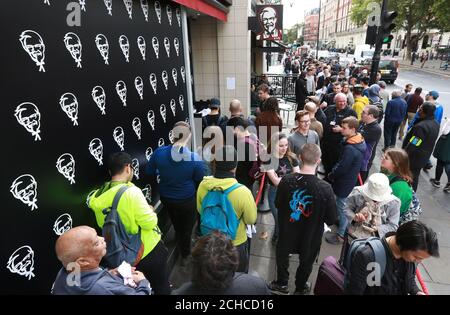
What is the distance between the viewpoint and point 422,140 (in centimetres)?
446

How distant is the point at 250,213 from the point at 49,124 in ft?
5.90

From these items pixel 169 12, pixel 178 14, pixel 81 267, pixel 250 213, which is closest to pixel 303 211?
pixel 250 213

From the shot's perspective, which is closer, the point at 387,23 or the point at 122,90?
the point at 122,90

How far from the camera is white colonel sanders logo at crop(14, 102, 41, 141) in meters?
1.78

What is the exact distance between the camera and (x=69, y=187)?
7.40ft

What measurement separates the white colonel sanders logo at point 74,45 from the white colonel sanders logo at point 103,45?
28cm

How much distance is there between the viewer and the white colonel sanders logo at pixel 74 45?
2.25 m

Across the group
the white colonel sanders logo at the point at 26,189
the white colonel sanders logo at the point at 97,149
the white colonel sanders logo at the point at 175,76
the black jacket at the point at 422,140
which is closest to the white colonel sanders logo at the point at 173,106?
the white colonel sanders logo at the point at 175,76

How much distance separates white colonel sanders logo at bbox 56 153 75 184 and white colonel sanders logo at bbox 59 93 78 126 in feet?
1.01

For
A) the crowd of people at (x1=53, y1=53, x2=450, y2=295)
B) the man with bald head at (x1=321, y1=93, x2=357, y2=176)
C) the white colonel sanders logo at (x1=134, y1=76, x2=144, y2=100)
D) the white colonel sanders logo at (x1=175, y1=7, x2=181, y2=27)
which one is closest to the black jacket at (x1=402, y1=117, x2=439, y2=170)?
the crowd of people at (x1=53, y1=53, x2=450, y2=295)

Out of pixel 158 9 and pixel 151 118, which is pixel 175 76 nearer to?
pixel 158 9

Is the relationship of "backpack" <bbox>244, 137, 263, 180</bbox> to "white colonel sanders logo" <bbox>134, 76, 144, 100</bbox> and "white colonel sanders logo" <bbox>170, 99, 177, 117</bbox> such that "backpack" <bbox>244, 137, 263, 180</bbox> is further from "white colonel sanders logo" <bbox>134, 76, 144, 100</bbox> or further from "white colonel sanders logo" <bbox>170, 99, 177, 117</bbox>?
"white colonel sanders logo" <bbox>170, 99, 177, 117</bbox>

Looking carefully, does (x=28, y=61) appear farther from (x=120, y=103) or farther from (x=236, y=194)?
(x=236, y=194)

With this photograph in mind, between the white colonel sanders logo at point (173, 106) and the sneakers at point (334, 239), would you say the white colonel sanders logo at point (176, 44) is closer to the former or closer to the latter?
the white colonel sanders logo at point (173, 106)
